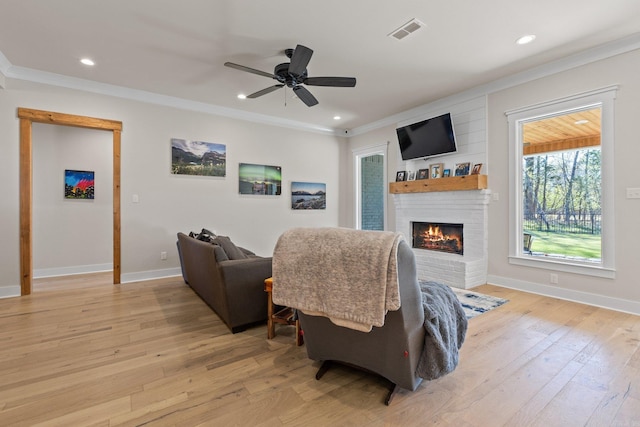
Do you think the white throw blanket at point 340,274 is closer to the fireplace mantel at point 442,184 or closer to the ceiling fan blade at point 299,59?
the ceiling fan blade at point 299,59

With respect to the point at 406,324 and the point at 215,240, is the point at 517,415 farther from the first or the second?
the point at 215,240

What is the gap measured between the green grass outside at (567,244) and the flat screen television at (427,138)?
67.4 inches

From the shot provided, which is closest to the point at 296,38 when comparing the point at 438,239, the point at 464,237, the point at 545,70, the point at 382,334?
the point at 382,334

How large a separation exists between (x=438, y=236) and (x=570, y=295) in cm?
187

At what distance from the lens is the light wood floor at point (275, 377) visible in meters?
1.52

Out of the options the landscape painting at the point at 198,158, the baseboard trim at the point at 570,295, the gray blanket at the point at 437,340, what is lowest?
the baseboard trim at the point at 570,295

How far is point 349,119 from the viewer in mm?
5773

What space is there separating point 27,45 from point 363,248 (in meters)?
4.30

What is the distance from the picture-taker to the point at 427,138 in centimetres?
481

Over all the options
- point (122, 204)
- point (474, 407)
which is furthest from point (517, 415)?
point (122, 204)

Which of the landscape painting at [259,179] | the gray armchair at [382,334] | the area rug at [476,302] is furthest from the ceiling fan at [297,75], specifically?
the area rug at [476,302]

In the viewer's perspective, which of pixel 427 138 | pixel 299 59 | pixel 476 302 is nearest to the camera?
pixel 299 59

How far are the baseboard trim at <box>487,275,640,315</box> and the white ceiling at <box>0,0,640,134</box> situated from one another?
2.76m

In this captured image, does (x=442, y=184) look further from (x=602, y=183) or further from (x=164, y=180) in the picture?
(x=164, y=180)
